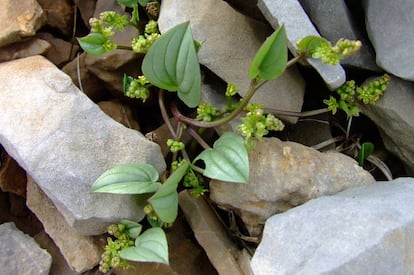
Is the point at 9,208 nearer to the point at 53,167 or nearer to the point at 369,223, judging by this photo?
the point at 53,167

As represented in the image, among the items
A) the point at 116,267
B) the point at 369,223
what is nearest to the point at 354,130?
the point at 369,223

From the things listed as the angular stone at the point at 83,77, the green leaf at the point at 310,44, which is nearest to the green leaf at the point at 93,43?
the angular stone at the point at 83,77

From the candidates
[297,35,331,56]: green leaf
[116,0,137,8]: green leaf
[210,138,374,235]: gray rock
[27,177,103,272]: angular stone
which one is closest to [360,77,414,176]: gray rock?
[210,138,374,235]: gray rock

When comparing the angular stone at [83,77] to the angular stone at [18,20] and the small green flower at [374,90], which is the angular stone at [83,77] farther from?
the small green flower at [374,90]

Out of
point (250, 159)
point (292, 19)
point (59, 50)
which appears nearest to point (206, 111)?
point (250, 159)

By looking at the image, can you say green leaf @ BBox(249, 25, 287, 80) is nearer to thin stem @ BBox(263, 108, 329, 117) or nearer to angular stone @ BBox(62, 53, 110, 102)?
thin stem @ BBox(263, 108, 329, 117)

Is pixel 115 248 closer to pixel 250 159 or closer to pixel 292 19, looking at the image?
pixel 250 159
